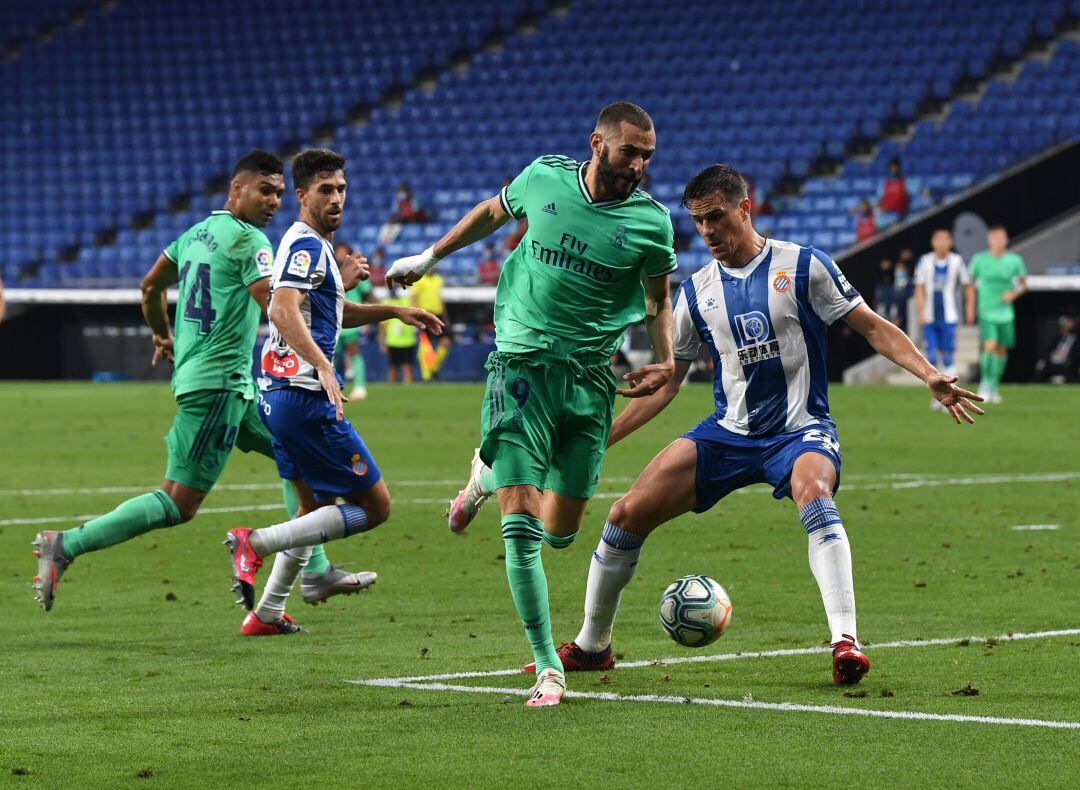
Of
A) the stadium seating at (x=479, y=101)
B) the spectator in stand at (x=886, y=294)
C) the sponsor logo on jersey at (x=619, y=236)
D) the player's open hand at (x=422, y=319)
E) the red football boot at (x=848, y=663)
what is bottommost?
the red football boot at (x=848, y=663)

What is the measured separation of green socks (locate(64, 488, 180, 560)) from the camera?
8.35 metres

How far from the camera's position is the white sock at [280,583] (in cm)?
799

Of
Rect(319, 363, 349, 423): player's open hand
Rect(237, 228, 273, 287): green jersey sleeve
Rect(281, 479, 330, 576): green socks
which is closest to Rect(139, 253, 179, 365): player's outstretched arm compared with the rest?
Rect(237, 228, 273, 287): green jersey sleeve

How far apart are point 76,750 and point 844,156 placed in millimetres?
30145

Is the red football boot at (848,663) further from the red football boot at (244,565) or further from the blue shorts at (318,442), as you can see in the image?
the red football boot at (244,565)

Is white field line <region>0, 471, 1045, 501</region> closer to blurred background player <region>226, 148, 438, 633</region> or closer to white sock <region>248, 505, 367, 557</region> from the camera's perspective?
blurred background player <region>226, 148, 438, 633</region>

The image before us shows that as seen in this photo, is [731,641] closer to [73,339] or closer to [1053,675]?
[1053,675]

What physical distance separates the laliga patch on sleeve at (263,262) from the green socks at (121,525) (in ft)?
3.77

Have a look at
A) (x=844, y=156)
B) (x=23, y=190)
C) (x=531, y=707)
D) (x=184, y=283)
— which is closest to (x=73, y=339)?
(x=23, y=190)

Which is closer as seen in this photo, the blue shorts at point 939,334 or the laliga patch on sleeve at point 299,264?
the laliga patch on sleeve at point 299,264

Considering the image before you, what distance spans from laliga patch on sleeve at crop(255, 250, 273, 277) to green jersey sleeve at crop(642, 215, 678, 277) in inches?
91.1

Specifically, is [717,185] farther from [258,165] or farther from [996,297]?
[996,297]

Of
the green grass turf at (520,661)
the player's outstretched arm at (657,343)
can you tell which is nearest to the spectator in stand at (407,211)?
the green grass turf at (520,661)

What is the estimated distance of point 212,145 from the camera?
41.2 metres
